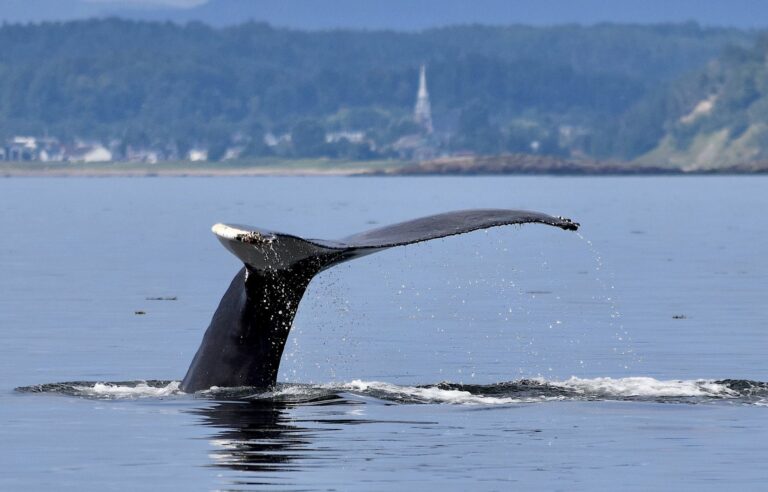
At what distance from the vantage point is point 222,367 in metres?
13.7

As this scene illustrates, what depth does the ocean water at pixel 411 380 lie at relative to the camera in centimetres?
1305

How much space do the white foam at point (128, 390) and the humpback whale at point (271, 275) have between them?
90.6 inches

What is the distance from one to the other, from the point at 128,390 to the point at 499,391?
329 cm

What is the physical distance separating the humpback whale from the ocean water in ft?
1.47

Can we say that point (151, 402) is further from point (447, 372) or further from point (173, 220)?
point (173, 220)

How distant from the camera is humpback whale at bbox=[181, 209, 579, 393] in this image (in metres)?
12.6

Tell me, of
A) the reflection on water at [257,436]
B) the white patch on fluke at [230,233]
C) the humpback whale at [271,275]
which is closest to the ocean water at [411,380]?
the reflection on water at [257,436]

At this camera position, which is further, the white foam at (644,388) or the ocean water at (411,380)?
the white foam at (644,388)

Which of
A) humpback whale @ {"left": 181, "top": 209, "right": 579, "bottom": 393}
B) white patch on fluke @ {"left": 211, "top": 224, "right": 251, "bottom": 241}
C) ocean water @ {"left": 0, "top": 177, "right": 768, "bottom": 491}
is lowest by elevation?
ocean water @ {"left": 0, "top": 177, "right": 768, "bottom": 491}

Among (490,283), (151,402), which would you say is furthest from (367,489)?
(490,283)

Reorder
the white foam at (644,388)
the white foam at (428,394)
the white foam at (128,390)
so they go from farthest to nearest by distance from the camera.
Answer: the white foam at (128,390) → the white foam at (644,388) → the white foam at (428,394)

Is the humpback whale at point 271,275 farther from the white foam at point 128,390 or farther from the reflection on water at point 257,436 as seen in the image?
the white foam at point 128,390

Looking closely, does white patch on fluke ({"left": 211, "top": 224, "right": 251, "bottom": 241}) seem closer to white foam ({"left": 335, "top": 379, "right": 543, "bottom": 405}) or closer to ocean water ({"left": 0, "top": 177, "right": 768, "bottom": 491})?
ocean water ({"left": 0, "top": 177, "right": 768, "bottom": 491})

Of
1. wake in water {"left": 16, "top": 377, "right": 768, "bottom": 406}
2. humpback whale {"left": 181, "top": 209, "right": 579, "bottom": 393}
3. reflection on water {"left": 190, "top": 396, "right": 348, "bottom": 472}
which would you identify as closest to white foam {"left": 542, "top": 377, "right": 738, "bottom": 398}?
wake in water {"left": 16, "top": 377, "right": 768, "bottom": 406}
